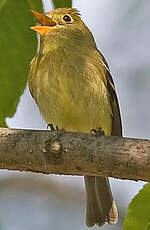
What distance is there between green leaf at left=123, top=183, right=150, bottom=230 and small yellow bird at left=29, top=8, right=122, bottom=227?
1304 millimetres

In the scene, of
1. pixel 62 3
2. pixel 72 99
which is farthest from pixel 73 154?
pixel 72 99

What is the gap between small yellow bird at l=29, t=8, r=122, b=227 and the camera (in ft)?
8.93

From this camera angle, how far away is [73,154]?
170 centimetres

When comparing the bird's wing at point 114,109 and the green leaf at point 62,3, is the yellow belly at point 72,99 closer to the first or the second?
the bird's wing at point 114,109

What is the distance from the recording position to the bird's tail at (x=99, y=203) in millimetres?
2984

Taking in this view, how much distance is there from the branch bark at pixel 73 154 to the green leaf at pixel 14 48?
190mm

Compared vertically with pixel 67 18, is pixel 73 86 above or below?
below

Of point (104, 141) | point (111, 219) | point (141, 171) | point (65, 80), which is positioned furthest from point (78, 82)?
point (141, 171)

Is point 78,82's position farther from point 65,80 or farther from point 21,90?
point 21,90

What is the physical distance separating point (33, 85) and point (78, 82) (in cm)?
28

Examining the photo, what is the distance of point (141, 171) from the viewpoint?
155 cm

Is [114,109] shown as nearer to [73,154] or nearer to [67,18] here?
[67,18]

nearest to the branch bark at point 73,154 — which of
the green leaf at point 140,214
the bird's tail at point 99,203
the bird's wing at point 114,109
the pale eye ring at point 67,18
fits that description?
the green leaf at point 140,214

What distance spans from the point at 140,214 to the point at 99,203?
176 cm
